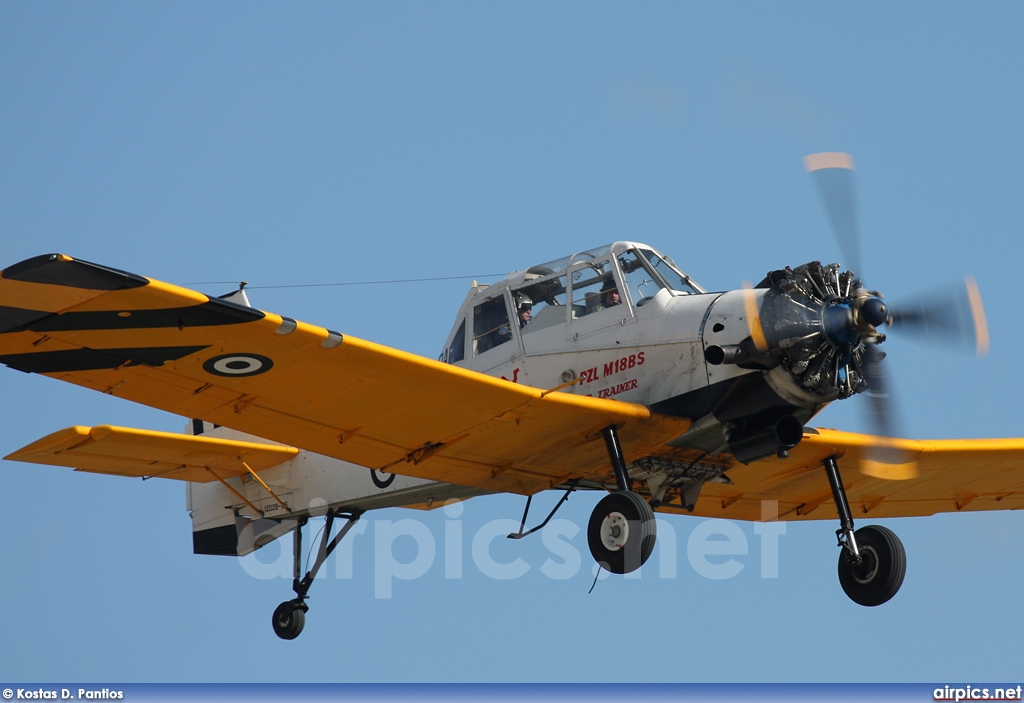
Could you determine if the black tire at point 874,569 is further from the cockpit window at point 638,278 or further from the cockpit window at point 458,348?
the cockpit window at point 458,348

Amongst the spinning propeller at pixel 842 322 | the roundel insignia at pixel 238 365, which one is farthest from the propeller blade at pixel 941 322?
the roundel insignia at pixel 238 365

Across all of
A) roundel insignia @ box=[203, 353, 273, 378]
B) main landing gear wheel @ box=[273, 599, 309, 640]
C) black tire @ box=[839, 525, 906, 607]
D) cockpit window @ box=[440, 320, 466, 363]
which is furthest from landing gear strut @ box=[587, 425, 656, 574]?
main landing gear wheel @ box=[273, 599, 309, 640]

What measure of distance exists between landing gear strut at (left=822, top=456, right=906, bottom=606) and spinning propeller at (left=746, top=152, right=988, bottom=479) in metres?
1.60

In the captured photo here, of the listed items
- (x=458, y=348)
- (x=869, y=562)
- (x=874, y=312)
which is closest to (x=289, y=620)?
(x=458, y=348)

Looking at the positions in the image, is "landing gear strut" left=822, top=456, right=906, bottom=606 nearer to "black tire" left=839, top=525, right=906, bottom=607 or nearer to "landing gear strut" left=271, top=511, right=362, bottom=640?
"black tire" left=839, top=525, right=906, bottom=607

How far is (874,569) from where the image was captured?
1543 cm

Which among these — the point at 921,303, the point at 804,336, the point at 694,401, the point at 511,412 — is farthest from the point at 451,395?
the point at 921,303

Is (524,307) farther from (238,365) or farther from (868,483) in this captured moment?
(868,483)

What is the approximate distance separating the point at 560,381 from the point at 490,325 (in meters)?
1.29

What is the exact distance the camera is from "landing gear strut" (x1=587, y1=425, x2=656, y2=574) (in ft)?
44.6

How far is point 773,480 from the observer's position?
17484 mm

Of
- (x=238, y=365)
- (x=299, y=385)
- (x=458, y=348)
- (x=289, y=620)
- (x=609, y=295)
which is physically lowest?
(x=289, y=620)

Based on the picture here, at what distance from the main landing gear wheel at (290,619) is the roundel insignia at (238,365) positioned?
693 centimetres

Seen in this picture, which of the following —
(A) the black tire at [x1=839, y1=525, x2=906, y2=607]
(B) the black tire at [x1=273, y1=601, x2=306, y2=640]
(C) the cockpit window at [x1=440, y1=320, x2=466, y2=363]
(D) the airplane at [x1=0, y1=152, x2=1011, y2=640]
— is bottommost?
(A) the black tire at [x1=839, y1=525, x2=906, y2=607]
